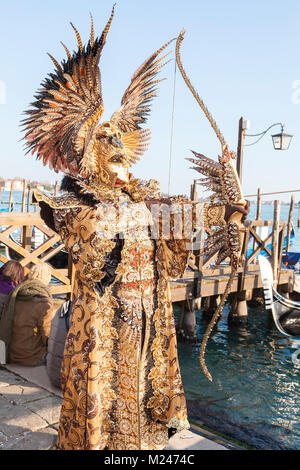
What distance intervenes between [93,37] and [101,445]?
266 cm

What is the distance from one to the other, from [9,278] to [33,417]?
1.76m

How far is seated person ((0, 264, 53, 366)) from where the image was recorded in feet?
14.5

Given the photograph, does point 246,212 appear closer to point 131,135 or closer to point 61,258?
point 131,135

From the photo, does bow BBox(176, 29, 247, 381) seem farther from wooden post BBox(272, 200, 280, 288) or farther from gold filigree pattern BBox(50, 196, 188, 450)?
wooden post BBox(272, 200, 280, 288)

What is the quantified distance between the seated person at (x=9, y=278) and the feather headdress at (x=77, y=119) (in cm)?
215

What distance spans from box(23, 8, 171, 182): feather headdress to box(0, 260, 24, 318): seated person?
2.15 m

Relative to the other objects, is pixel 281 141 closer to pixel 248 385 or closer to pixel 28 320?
pixel 248 385

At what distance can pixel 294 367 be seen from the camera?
9.29 m

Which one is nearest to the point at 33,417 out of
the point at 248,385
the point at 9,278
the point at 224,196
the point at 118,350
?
the point at 118,350

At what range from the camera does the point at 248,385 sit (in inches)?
319

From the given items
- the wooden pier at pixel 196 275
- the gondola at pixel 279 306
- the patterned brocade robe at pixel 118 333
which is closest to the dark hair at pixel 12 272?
the wooden pier at pixel 196 275

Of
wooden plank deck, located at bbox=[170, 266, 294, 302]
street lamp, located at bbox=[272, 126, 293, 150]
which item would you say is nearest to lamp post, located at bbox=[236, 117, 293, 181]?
street lamp, located at bbox=[272, 126, 293, 150]

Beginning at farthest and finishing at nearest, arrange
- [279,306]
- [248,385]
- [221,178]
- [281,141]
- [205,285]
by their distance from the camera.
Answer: [281,141]
[279,306]
[205,285]
[248,385]
[221,178]

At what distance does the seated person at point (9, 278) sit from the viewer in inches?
182
